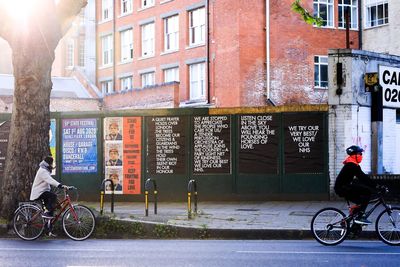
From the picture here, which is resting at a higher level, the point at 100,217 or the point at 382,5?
the point at 382,5

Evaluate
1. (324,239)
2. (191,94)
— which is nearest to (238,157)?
(324,239)

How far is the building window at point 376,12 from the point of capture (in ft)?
130

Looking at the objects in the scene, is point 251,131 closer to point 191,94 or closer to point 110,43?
point 191,94

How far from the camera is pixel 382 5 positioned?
39.7 metres

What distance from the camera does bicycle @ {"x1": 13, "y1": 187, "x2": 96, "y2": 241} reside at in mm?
14555

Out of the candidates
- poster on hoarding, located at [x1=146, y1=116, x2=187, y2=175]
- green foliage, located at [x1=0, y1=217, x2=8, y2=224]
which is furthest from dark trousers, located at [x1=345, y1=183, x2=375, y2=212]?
poster on hoarding, located at [x1=146, y1=116, x2=187, y2=175]

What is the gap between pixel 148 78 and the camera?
148 feet

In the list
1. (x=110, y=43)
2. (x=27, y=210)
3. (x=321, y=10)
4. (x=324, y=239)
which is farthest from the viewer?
(x=110, y=43)

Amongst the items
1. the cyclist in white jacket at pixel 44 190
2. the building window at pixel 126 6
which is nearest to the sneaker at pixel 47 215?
the cyclist in white jacket at pixel 44 190

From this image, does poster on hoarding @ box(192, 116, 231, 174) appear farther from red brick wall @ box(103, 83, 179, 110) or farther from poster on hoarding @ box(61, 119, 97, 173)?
red brick wall @ box(103, 83, 179, 110)

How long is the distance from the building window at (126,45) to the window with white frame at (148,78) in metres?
2.06

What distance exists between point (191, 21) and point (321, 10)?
7.60 m

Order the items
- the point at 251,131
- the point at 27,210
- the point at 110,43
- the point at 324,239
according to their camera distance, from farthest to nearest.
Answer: the point at 110,43 → the point at 251,131 → the point at 27,210 → the point at 324,239

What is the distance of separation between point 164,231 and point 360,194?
14.4 ft
